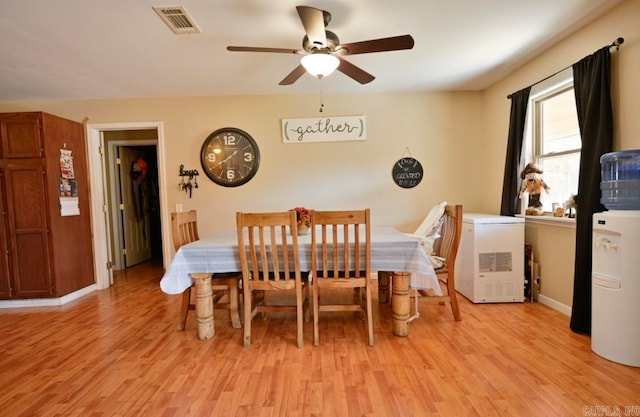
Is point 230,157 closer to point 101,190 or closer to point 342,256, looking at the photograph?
point 101,190

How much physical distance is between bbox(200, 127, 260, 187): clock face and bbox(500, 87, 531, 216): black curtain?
302 centimetres

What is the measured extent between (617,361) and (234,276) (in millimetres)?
2773

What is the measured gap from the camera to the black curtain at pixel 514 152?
10.0 feet

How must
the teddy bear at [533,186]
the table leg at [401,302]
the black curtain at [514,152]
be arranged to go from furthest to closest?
the black curtain at [514,152]
the teddy bear at [533,186]
the table leg at [401,302]

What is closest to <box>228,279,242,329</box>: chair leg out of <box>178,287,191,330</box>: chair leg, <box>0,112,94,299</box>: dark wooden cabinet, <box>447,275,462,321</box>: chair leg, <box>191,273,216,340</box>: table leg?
<box>191,273,216,340</box>: table leg

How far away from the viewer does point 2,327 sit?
2.71 meters

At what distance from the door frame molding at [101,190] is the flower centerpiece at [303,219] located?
225 centimetres

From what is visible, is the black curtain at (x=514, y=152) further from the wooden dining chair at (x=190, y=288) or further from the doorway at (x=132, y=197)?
the doorway at (x=132, y=197)

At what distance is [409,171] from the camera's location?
3.85m

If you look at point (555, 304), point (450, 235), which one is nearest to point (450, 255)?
point (450, 235)

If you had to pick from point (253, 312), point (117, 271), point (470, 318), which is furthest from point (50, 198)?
point (470, 318)

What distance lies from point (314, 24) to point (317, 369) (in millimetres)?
2270

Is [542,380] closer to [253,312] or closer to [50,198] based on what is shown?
[253,312]

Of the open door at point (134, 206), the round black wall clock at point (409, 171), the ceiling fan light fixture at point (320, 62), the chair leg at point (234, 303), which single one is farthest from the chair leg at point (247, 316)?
the open door at point (134, 206)
